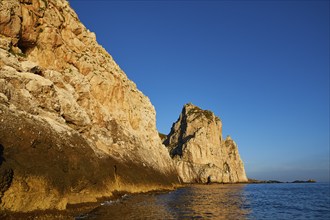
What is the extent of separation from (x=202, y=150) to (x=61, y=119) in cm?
11092

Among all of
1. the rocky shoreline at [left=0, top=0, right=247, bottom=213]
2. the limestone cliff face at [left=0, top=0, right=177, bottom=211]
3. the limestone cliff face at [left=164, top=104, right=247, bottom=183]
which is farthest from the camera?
the limestone cliff face at [left=164, top=104, right=247, bottom=183]

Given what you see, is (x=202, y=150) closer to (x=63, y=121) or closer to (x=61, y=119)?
(x=63, y=121)

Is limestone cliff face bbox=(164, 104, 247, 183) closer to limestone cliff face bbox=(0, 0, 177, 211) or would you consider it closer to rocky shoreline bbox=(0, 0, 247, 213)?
rocky shoreline bbox=(0, 0, 247, 213)

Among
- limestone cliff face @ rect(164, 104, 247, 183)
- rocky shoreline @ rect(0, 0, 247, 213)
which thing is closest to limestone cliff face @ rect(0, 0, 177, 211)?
rocky shoreline @ rect(0, 0, 247, 213)

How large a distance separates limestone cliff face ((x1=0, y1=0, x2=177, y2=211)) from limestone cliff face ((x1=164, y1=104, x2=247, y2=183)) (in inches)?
2387

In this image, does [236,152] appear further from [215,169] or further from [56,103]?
[56,103]

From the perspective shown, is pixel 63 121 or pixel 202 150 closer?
pixel 63 121

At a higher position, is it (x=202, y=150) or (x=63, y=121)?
(x=202, y=150)

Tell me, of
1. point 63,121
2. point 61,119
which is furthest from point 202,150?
point 61,119

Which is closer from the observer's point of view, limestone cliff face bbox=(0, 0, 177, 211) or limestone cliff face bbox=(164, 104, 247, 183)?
limestone cliff face bbox=(0, 0, 177, 211)

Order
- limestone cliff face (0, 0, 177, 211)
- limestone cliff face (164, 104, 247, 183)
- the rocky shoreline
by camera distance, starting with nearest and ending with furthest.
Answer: the rocky shoreline < limestone cliff face (0, 0, 177, 211) < limestone cliff face (164, 104, 247, 183)

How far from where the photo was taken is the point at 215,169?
430ft

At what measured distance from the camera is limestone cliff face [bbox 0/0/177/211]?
20.2 m

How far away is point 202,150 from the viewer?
13500 centimetres
